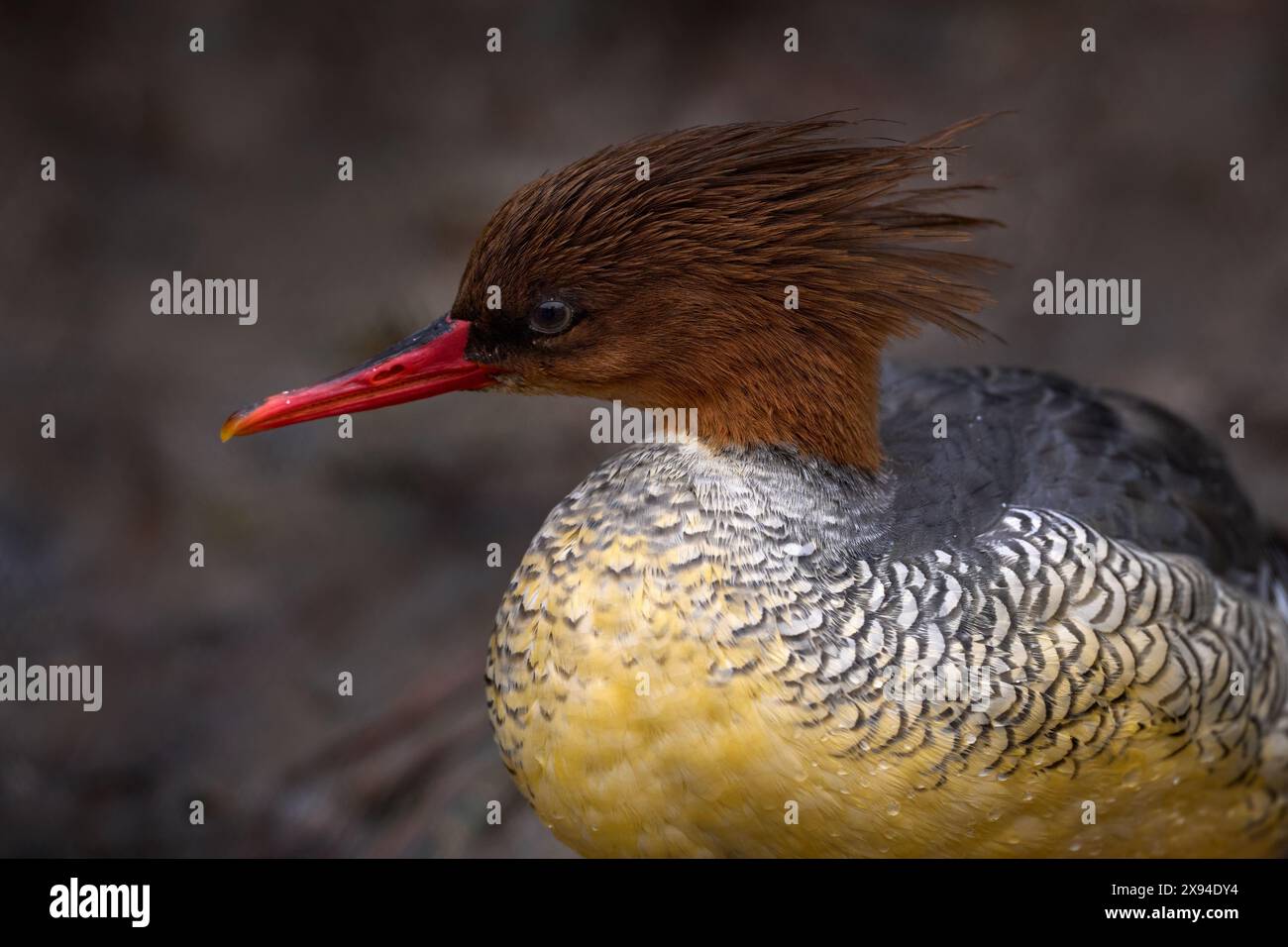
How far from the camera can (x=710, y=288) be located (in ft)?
A: 5.79

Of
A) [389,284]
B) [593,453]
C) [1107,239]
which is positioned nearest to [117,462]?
[389,284]

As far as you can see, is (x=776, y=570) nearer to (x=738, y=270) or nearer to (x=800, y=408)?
(x=800, y=408)

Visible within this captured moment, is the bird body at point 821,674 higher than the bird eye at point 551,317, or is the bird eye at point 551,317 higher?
the bird eye at point 551,317

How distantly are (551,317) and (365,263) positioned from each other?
7.35 ft

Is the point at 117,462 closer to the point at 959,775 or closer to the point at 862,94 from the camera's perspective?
the point at 862,94

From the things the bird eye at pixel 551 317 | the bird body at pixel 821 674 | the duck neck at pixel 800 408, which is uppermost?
the bird eye at pixel 551 317

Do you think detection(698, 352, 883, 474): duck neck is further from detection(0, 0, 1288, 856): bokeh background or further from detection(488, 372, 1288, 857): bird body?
detection(0, 0, 1288, 856): bokeh background

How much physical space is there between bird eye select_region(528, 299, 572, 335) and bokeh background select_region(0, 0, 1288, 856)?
202 cm

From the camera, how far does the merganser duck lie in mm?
1737

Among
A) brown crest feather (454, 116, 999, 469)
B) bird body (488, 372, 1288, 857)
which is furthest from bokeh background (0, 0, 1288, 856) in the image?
brown crest feather (454, 116, 999, 469)

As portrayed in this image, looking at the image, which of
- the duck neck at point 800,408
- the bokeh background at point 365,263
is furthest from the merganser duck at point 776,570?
the bokeh background at point 365,263

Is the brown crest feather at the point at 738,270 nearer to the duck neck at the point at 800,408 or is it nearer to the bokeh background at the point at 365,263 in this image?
the duck neck at the point at 800,408

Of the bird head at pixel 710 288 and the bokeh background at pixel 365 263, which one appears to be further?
the bokeh background at pixel 365 263

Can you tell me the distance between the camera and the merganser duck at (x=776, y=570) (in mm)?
1737
